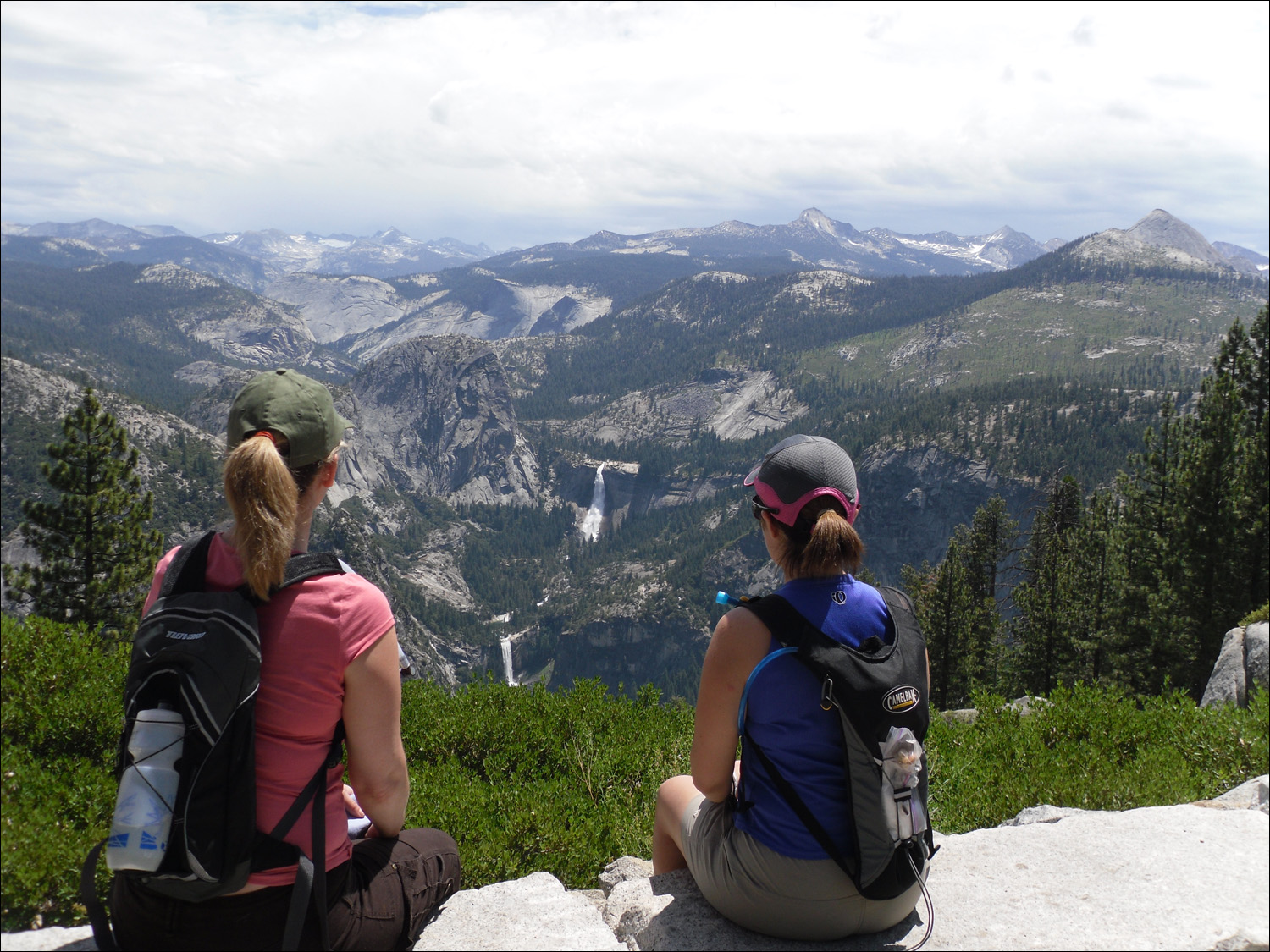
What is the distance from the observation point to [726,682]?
3.80 metres

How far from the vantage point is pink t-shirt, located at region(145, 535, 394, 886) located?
3.22 m

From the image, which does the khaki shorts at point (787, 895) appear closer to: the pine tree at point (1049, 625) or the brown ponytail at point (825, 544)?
the brown ponytail at point (825, 544)

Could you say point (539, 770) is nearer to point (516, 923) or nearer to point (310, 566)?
point (516, 923)

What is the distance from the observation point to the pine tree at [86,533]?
27.8 m

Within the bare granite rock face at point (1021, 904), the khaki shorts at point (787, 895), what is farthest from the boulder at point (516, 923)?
the khaki shorts at point (787, 895)

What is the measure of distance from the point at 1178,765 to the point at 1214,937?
4.54m

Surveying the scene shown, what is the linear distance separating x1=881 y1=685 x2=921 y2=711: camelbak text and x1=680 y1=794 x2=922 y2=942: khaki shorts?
0.88m

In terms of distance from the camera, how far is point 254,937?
10.7 ft

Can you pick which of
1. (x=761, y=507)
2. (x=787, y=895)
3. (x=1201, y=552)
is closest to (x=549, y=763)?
A: (x=787, y=895)

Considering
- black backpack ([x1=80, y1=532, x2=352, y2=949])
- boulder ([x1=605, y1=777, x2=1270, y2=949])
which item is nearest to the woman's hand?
black backpack ([x1=80, y1=532, x2=352, y2=949])

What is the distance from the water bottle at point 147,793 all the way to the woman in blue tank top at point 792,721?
2348mm

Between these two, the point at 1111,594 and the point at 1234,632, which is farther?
the point at 1111,594

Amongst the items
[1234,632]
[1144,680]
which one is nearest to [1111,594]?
[1144,680]

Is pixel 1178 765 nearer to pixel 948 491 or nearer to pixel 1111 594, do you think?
pixel 1111 594
